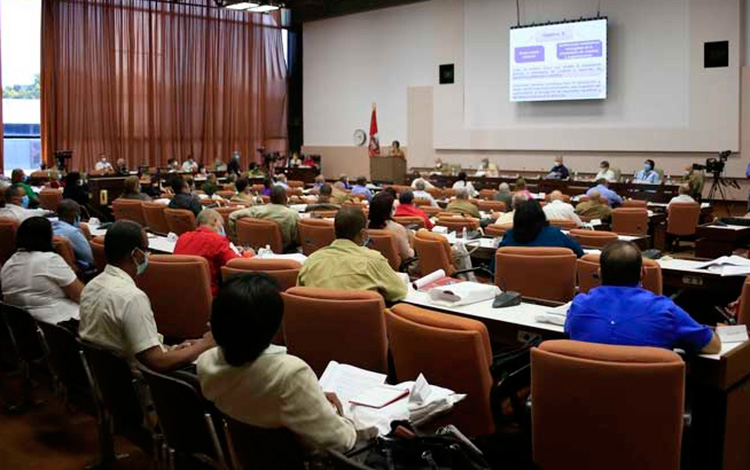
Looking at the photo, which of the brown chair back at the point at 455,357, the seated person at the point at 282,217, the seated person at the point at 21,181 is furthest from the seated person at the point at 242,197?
the brown chair back at the point at 455,357

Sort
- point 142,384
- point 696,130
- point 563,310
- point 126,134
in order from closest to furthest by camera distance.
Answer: point 142,384
point 563,310
point 696,130
point 126,134

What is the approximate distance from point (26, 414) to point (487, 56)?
16509 mm

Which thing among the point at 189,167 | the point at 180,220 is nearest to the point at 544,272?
the point at 180,220

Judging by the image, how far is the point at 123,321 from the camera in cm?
319

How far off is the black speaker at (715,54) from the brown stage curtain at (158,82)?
43.0 ft

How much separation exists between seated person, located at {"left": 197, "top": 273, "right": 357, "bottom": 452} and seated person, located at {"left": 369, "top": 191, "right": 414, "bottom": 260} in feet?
14.0

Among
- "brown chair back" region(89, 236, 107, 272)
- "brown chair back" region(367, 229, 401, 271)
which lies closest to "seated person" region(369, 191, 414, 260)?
"brown chair back" region(367, 229, 401, 271)

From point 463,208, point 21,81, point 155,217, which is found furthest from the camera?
point 21,81

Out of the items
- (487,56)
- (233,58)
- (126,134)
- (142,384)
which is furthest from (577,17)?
(142,384)

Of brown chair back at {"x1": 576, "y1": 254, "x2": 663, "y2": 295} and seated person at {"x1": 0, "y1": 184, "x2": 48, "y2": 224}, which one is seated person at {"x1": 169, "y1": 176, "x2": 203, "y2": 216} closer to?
seated person at {"x1": 0, "y1": 184, "x2": 48, "y2": 224}

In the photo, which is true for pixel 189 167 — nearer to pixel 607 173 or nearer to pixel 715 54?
pixel 607 173

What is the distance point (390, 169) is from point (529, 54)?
4453mm

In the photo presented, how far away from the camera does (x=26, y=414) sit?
4594 millimetres

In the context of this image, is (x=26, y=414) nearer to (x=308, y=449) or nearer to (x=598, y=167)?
(x=308, y=449)
